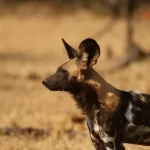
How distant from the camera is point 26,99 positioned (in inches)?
351

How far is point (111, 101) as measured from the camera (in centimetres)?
432

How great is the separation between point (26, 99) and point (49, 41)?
8.37 m

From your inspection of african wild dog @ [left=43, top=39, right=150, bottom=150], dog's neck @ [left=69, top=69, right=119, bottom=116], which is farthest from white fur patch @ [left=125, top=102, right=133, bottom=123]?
dog's neck @ [left=69, top=69, right=119, bottom=116]

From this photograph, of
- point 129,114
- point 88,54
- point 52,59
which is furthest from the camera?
point 52,59

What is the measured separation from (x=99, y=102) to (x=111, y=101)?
0.09 m

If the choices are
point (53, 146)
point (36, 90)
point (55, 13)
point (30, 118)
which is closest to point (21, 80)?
point (36, 90)

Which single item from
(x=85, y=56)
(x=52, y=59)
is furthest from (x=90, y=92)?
(x=52, y=59)

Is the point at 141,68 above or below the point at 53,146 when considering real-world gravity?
above

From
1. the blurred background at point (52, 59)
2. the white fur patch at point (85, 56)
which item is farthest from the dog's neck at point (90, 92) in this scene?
the blurred background at point (52, 59)

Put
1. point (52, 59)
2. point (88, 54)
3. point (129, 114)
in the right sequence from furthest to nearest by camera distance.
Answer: point (52, 59) → point (129, 114) → point (88, 54)

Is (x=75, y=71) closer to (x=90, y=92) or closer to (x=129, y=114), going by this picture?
(x=90, y=92)

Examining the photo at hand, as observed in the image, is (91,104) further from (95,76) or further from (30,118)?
(30,118)

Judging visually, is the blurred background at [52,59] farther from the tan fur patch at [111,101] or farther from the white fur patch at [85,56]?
the white fur patch at [85,56]

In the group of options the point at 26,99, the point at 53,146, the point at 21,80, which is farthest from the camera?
the point at 21,80
